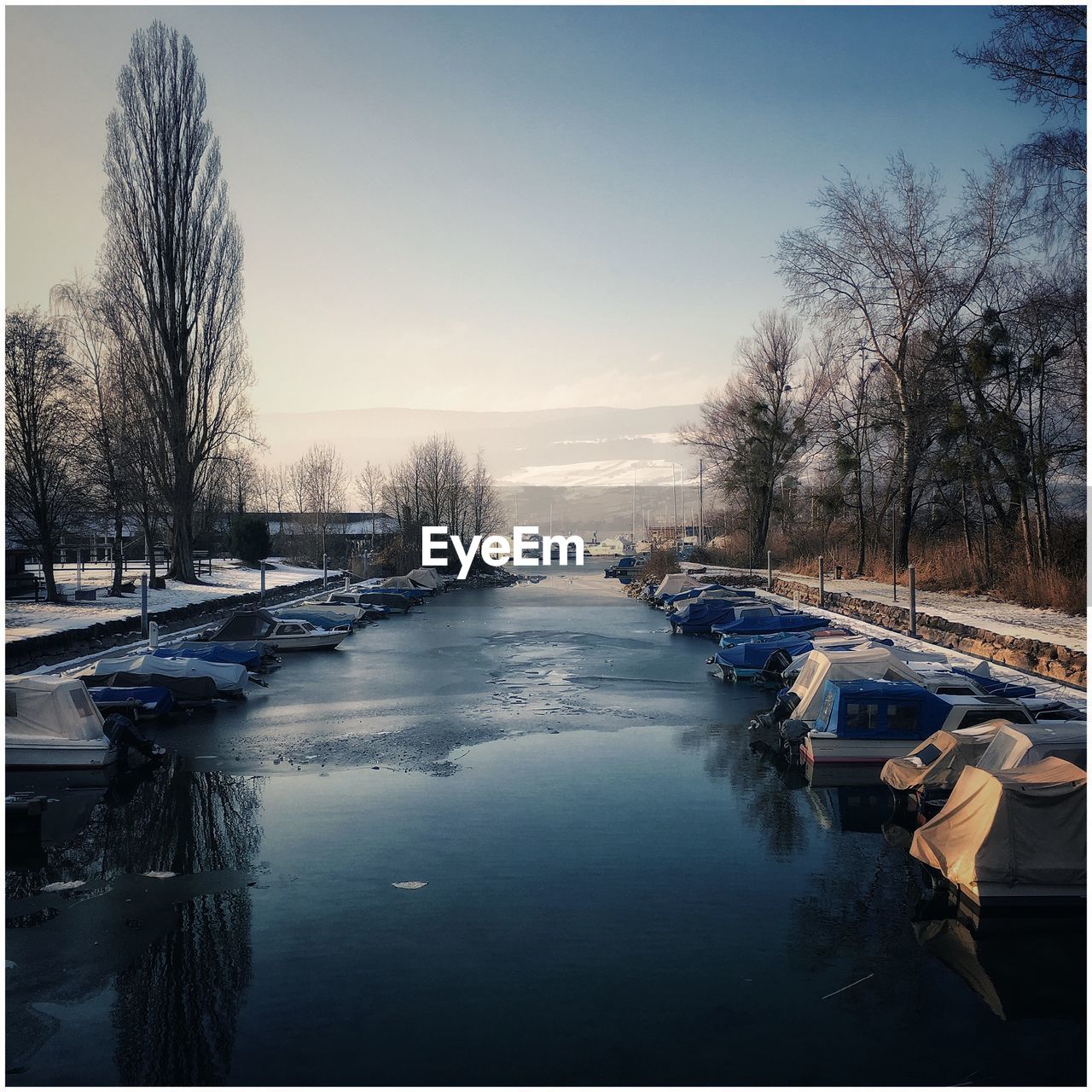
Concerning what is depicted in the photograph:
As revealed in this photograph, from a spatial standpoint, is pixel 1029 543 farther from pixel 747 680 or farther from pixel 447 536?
pixel 447 536

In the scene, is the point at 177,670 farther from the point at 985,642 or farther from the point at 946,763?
the point at 985,642

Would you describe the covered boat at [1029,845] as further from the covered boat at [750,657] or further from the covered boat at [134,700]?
the covered boat at [134,700]

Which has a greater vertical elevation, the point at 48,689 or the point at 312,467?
the point at 312,467

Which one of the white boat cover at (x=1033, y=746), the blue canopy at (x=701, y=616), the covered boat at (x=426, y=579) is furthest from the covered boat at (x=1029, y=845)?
the covered boat at (x=426, y=579)

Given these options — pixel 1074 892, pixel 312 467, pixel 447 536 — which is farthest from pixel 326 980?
pixel 312 467

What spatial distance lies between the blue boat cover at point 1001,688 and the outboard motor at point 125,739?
57.3ft

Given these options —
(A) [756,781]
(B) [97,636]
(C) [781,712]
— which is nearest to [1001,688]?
(C) [781,712]

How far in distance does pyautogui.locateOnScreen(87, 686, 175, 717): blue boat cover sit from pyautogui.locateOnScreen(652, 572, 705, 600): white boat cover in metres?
35.3

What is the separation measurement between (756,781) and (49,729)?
14088mm

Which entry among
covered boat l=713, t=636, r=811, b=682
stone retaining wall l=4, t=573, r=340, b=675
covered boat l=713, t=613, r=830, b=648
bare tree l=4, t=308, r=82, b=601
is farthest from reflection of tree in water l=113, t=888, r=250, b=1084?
bare tree l=4, t=308, r=82, b=601

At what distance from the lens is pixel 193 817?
17.0 metres

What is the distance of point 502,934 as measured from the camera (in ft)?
39.7

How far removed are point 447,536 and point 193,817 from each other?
229 feet

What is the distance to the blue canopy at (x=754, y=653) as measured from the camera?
102 feet
